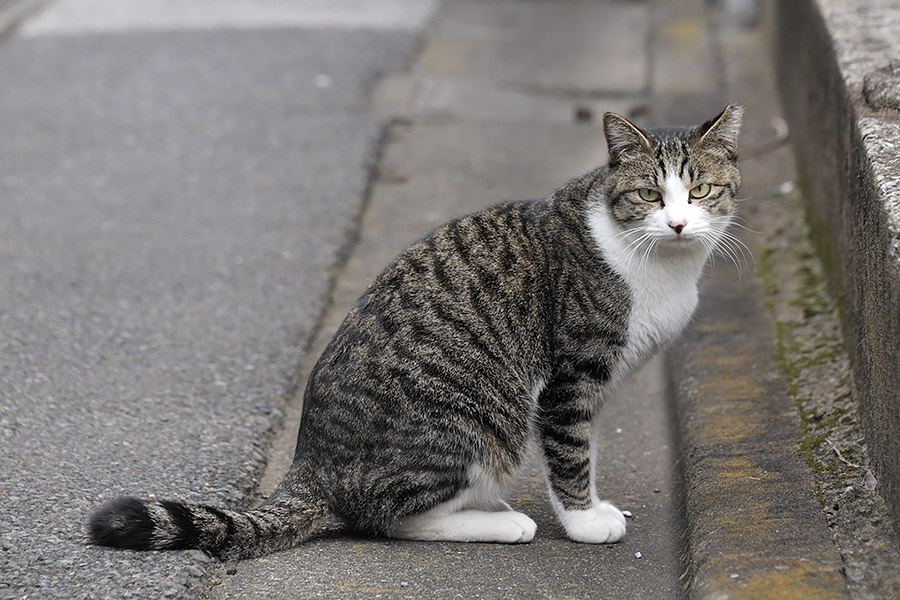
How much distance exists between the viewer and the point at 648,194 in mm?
3094

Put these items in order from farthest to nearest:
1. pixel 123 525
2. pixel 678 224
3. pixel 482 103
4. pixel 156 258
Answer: pixel 482 103 < pixel 156 258 < pixel 678 224 < pixel 123 525

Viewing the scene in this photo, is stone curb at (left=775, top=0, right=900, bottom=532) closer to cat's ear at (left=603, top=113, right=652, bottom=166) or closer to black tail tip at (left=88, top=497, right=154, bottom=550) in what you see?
cat's ear at (left=603, top=113, right=652, bottom=166)

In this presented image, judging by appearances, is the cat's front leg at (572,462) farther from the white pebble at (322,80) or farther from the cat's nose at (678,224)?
the white pebble at (322,80)

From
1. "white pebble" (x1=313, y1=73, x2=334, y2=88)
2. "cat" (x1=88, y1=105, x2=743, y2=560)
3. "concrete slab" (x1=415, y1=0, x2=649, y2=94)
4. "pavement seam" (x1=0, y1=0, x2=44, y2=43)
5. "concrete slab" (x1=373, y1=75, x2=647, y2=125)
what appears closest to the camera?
"cat" (x1=88, y1=105, x2=743, y2=560)

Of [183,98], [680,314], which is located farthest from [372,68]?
[680,314]

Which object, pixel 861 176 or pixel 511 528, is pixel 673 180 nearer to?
pixel 861 176

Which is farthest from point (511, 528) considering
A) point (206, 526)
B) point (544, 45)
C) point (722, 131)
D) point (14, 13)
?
point (14, 13)

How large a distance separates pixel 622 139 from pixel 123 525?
1.78 metres

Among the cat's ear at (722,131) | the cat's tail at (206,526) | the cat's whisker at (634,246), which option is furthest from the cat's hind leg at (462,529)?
the cat's ear at (722,131)

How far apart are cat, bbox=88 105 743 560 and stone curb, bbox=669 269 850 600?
13.9 inches

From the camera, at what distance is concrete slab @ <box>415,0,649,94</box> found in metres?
7.45

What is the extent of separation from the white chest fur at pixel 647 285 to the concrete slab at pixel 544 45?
4.25 meters

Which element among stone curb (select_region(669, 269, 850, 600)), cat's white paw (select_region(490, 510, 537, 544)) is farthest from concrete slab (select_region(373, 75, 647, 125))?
cat's white paw (select_region(490, 510, 537, 544))

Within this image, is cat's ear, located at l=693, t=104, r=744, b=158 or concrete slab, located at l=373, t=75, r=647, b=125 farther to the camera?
concrete slab, located at l=373, t=75, r=647, b=125
